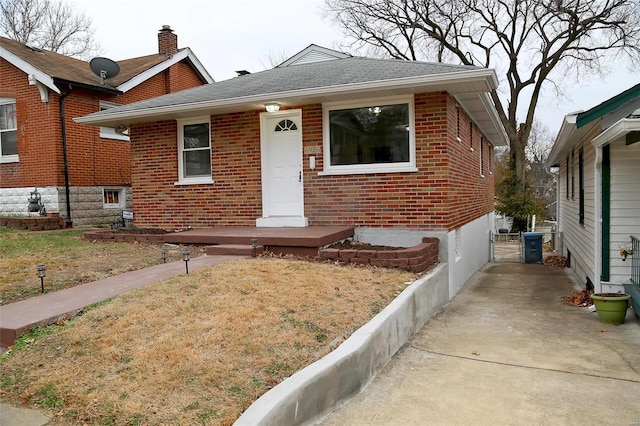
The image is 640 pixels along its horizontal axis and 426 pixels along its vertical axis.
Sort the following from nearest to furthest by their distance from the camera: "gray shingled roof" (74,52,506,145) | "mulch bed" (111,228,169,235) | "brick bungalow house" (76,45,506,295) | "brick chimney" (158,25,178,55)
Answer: "gray shingled roof" (74,52,506,145) < "brick bungalow house" (76,45,506,295) < "mulch bed" (111,228,169,235) < "brick chimney" (158,25,178,55)

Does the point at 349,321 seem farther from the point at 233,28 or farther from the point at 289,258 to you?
the point at 233,28

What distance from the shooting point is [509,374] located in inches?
188

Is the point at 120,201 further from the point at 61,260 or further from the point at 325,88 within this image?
the point at 325,88

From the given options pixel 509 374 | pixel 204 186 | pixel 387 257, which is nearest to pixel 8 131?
pixel 204 186

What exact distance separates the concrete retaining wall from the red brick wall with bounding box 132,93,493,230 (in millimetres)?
2566

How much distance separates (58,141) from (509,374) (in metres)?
12.6

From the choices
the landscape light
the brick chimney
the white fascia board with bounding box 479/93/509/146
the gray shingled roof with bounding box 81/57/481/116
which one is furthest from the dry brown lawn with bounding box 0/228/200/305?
the brick chimney

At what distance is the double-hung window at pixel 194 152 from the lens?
33.9ft

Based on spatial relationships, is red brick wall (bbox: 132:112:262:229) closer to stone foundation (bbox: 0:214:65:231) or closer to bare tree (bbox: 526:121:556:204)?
stone foundation (bbox: 0:214:65:231)

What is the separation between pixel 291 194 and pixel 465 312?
3.88m

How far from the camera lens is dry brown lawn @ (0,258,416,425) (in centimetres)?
304

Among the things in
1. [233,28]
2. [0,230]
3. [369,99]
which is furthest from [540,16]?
[0,230]

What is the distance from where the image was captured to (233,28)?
84.5 ft

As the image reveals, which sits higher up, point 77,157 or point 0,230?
point 77,157
